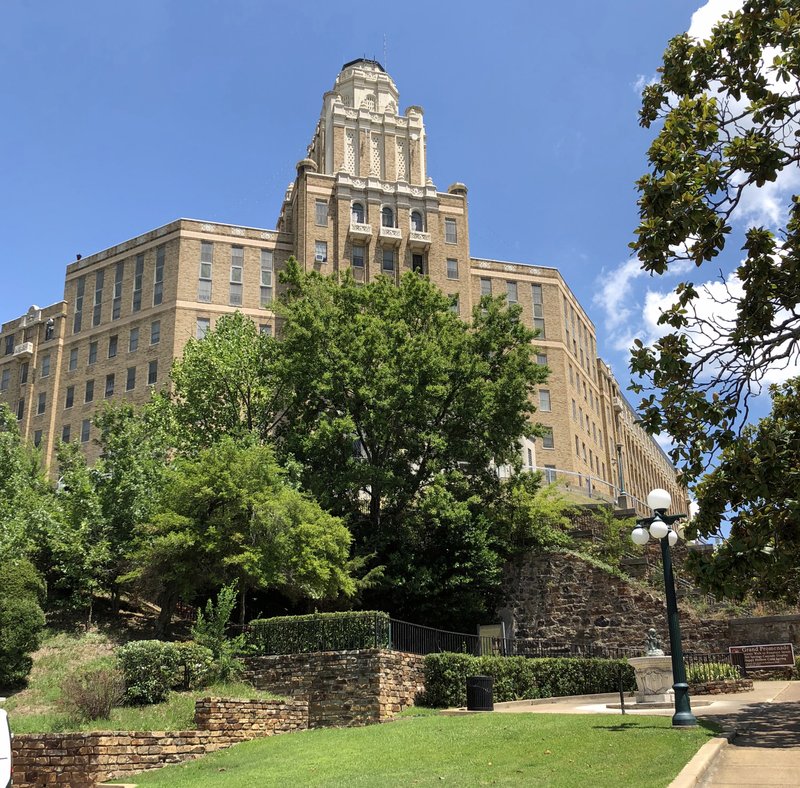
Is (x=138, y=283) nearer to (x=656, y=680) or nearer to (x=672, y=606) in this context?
(x=656, y=680)

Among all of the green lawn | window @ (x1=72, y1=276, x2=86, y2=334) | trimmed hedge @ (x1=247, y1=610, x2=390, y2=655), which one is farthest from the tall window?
the green lawn

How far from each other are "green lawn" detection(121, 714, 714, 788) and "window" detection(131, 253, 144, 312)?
47316mm

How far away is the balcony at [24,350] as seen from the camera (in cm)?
6738

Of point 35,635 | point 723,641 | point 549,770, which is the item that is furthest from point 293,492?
point 549,770

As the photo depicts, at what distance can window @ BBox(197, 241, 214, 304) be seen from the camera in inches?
2331

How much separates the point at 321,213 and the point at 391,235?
4.85 meters

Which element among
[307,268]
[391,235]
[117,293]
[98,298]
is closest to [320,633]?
[307,268]

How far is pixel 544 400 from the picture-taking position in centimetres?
6353

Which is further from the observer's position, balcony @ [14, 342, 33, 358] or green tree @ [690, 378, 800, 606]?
balcony @ [14, 342, 33, 358]

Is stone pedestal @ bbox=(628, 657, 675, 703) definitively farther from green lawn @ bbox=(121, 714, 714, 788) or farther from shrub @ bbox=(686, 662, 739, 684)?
green lawn @ bbox=(121, 714, 714, 788)

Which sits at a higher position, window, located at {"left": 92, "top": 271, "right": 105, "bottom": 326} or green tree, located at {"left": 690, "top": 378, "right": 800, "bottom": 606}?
window, located at {"left": 92, "top": 271, "right": 105, "bottom": 326}

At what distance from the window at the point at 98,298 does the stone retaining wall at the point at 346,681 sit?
1836 inches

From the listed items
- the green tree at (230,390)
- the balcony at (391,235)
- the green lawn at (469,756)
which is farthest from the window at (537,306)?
the green lawn at (469,756)

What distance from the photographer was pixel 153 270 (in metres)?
60.6
